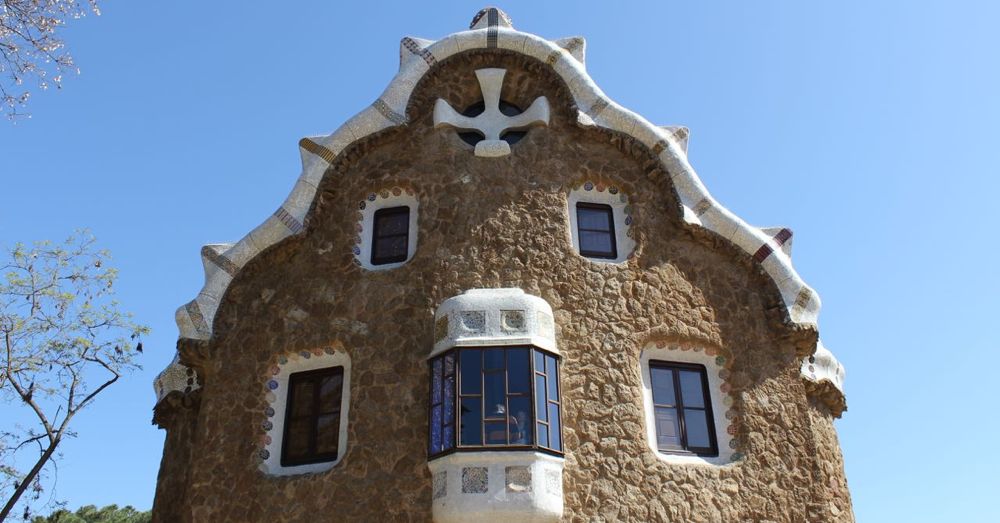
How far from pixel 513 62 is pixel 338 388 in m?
4.70

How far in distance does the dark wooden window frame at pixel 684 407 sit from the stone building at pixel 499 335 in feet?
0.08

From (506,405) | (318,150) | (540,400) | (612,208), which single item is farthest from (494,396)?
(318,150)

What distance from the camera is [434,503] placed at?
7.90 meters

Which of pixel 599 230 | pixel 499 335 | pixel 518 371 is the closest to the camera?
pixel 518 371

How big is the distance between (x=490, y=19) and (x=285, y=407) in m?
5.70

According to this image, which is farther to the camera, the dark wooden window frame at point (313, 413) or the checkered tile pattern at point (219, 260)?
the checkered tile pattern at point (219, 260)

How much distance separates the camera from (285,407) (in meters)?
9.23

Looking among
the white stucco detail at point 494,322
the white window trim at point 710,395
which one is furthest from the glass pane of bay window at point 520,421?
the white window trim at point 710,395

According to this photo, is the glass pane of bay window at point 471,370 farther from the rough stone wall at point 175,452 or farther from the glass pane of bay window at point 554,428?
the rough stone wall at point 175,452

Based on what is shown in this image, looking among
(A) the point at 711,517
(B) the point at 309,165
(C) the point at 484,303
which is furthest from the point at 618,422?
(B) the point at 309,165

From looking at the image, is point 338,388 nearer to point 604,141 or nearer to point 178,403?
point 178,403

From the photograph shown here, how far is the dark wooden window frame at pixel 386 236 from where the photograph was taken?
9836mm

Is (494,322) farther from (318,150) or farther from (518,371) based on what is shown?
(318,150)

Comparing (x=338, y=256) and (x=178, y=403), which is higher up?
(x=338, y=256)
